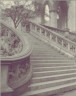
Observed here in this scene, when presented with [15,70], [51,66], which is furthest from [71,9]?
[15,70]

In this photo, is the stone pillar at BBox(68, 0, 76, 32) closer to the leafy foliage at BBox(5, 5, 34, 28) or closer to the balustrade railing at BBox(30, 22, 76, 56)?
the leafy foliage at BBox(5, 5, 34, 28)

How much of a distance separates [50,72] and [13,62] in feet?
8.89

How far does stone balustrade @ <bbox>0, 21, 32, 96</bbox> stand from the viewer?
5.36 metres

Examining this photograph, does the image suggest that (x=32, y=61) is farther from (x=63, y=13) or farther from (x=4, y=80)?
(x=63, y=13)

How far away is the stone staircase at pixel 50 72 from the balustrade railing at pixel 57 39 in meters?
0.49

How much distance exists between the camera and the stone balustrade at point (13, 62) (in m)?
5.36

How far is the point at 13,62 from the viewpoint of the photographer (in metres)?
5.64

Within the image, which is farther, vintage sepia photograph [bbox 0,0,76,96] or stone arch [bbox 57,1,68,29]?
stone arch [bbox 57,1,68,29]

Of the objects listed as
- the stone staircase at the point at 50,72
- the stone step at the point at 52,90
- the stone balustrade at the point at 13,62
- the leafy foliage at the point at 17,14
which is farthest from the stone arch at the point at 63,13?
the stone step at the point at 52,90

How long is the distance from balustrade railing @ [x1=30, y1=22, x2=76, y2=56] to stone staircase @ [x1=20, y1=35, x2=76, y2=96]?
0.49 metres

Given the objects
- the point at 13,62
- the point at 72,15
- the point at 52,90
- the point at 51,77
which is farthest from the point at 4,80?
the point at 72,15

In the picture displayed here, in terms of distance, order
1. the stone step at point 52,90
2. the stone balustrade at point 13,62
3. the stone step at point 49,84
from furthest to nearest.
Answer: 1. the stone step at point 49,84
2. the stone step at point 52,90
3. the stone balustrade at point 13,62

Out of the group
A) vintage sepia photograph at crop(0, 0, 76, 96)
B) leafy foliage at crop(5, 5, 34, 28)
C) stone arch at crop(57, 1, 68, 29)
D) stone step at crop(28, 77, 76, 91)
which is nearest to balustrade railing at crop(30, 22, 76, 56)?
vintage sepia photograph at crop(0, 0, 76, 96)

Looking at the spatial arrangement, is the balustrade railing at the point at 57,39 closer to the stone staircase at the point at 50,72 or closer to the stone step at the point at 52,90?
the stone staircase at the point at 50,72
